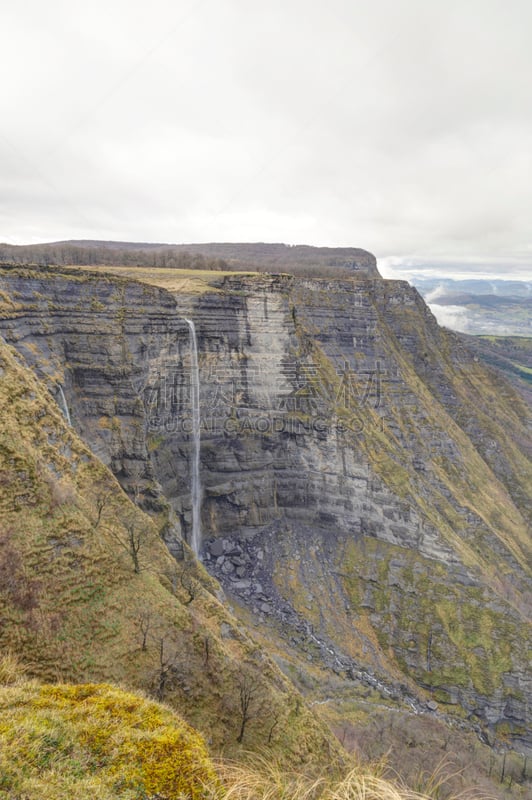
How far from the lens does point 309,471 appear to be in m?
56.3

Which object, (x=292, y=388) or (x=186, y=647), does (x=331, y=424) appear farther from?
(x=186, y=647)

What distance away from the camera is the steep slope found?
1852 centimetres

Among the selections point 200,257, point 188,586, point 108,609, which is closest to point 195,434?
point 188,586

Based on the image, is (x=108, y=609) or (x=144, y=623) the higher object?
(x=108, y=609)

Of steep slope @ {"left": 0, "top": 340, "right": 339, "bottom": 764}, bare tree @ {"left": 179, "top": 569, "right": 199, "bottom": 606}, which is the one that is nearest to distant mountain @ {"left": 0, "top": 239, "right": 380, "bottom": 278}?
steep slope @ {"left": 0, "top": 340, "right": 339, "bottom": 764}

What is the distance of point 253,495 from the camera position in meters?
55.8

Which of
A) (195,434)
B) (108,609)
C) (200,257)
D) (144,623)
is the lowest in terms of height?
(144,623)

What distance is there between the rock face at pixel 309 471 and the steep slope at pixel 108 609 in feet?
39.3

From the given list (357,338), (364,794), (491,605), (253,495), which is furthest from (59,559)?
(357,338)

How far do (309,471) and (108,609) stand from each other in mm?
37993

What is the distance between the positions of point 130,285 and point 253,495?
28.9m

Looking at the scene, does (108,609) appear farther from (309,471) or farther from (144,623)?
(309,471)

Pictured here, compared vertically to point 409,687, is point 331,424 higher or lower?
higher

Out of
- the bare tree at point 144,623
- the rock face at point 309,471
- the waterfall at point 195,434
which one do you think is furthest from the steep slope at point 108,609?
the waterfall at point 195,434
